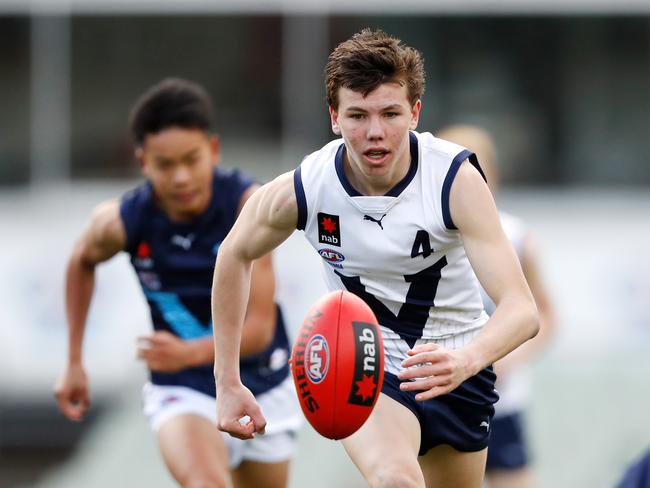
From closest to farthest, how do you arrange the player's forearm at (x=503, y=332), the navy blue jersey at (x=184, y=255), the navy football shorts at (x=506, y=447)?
the player's forearm at (x=503, y=332)
the navy blue jersey at (x=184, y=255)
the navy football shorts at (x=506, y=447)

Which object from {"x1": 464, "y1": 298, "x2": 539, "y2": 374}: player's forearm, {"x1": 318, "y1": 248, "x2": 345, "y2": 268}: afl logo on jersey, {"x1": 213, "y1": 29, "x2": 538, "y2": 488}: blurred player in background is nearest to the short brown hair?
{"x1": 213, "y1": 29, "x2": 538, "y2": 488}: blurred player in background

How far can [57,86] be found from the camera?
46.2 feet

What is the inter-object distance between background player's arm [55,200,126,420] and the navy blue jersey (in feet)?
0.23

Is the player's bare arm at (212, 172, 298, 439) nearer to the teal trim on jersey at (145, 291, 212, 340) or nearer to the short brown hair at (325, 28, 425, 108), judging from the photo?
the short brown hair at (325, 28, 425, 108)

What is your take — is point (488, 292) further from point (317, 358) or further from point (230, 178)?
point (230, 178)

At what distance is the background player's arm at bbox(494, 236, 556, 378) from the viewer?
7.42 m

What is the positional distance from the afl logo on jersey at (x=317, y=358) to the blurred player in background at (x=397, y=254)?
331 millimetres

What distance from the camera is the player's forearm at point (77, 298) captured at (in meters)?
6.29

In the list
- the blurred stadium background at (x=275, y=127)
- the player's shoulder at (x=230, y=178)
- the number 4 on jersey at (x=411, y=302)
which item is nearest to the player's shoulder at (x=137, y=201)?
the player's shoulder at (x=230, y=178)

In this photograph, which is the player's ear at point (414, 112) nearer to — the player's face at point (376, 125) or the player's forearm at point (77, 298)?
the player's face at point (376, 125)

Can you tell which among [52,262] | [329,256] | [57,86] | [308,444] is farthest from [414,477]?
[57,86]

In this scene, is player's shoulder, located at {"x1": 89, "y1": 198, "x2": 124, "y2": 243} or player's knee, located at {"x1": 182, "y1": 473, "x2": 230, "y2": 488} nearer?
player's knee, located at {"x1": 182, "y1": 473, "x2": 230, "y2": 488}

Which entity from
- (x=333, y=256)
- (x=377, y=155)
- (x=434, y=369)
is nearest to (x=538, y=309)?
(x=333, y=256)

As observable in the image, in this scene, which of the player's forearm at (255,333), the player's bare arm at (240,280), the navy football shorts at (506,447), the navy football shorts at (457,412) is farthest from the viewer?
the navy football shorts at (506,447)
